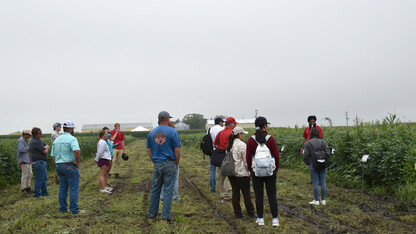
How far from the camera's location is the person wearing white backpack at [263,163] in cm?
584

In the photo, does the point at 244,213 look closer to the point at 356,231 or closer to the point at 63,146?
the point at 356,231

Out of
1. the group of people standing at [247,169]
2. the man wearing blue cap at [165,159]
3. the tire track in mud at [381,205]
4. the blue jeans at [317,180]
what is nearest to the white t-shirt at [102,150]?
the group of people standing at [247,169]

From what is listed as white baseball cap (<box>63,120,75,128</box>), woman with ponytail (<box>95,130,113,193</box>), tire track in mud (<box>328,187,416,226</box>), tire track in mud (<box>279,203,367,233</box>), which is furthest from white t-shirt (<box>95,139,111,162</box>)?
tire track in mud (<box>328,187,416,226</box>)

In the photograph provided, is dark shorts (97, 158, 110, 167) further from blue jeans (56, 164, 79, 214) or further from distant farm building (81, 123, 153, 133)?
distant farm building (81, 123, 153, 133)

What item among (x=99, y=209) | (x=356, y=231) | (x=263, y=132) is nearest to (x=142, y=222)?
(x=99, y=209)

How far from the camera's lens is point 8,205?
327 inches

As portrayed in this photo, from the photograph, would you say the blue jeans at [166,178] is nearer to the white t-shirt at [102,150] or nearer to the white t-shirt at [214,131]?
the white t-shirt at [214,131]

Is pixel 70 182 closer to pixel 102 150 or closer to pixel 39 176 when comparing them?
pixel 102 150

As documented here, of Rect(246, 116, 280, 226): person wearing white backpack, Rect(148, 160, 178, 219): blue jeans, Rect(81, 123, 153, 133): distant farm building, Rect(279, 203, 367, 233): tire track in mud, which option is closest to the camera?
Rect(279, 203, 367, 233): tire track in mud

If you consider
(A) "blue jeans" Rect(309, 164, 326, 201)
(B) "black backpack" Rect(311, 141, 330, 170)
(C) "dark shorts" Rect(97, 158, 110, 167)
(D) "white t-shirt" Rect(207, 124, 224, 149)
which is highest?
(D) "white t-shirt" Rect(207, 124, 224, 149)

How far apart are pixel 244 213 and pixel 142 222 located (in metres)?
2.12

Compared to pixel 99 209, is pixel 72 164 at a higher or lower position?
higher

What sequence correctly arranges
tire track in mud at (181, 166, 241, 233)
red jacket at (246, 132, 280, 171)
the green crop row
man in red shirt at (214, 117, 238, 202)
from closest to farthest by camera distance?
red jacket at (246, 132, 280, 171)
tire track in mud at (181, 166, 241, 233)
man in red shirt at (214, 117, 238, 202)
the green crop row

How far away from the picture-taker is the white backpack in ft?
19.1
